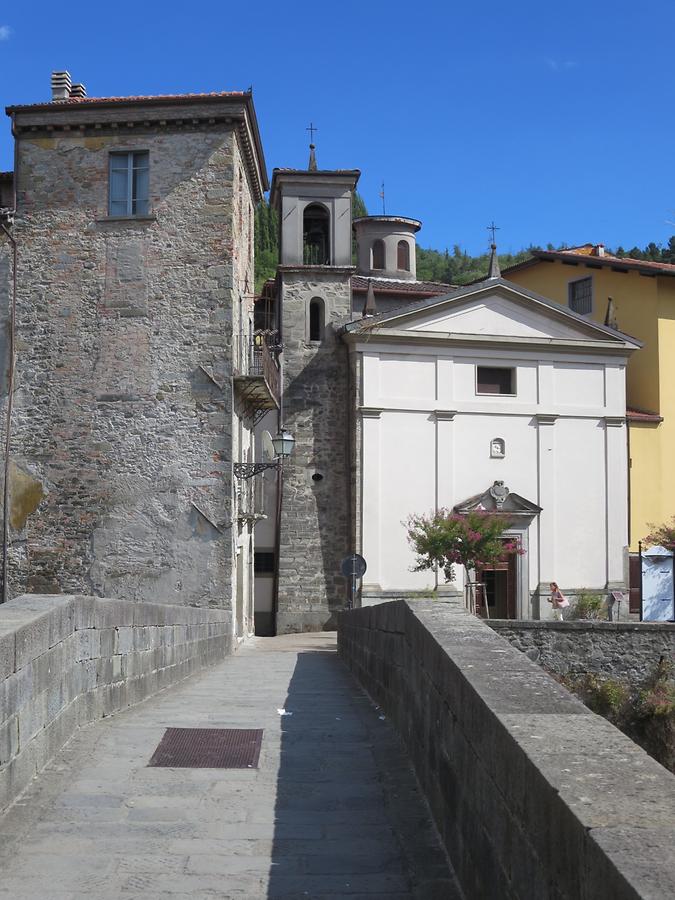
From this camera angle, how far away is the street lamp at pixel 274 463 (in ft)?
65.5

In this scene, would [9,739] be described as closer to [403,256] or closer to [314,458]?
[314,458]

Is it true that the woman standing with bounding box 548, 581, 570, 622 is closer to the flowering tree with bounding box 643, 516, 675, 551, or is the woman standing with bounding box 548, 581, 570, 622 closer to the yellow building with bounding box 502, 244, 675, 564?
the flowering tree with bounding box 643, 516, 675, 551

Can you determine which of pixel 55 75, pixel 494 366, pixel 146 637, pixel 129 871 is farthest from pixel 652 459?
pixel 129 871

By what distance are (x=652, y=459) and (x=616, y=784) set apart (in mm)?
29488

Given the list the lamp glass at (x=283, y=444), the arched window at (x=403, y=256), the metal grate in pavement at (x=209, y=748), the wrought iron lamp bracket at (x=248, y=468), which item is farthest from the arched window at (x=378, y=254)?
the metal grate in pavement at (x=209, y=748)

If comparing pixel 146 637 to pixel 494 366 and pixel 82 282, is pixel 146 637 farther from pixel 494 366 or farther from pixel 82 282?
pixel 494 366

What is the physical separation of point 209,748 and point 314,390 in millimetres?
22887

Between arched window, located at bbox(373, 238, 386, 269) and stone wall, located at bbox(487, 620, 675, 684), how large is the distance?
2250cm

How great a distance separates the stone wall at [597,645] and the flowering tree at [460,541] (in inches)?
256

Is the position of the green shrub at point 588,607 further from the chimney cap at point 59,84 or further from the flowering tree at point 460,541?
the chimney cap at point 59,84

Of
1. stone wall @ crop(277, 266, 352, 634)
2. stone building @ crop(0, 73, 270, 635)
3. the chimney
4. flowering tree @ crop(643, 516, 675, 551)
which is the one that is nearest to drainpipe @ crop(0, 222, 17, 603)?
stone building @ crop(0, 73, 270, 635)

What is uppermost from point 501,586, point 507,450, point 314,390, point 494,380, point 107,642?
point 494,380

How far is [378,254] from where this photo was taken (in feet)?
128

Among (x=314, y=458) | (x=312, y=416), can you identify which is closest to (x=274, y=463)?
(x=314, y=458)
